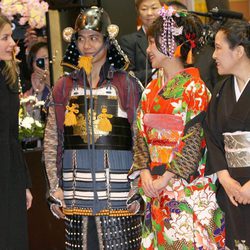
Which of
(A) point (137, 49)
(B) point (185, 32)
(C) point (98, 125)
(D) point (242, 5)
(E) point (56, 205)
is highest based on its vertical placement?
(D) point (242, 5)

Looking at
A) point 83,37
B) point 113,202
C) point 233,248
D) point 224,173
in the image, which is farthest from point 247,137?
point 83,37

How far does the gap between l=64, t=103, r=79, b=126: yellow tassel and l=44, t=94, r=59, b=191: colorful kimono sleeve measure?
0.10 metres

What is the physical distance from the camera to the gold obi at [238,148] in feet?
10.5

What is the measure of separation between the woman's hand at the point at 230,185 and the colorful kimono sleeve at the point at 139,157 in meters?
0.40

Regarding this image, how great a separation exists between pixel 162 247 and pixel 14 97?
1.11m

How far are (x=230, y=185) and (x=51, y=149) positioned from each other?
40.6 inches

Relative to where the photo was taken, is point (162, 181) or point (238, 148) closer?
point (238, 148)

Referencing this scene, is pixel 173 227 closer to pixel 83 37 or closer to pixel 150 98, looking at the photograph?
pixel 150 98

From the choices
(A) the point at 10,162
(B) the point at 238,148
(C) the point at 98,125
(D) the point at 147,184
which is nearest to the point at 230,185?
(B) the point at 238,148

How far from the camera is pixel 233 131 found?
3.24 m

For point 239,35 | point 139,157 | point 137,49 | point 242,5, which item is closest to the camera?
point 239,35

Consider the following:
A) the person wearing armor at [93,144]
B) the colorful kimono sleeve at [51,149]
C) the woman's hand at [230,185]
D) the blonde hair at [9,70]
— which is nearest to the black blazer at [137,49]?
the person wearing armor at [93,144]

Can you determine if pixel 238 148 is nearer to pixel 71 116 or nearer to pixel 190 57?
pixel 190 57

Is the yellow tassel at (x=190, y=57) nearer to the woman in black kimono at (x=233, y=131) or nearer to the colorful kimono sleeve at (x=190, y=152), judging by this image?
the woman in black kimono at (x=233, y=131)
